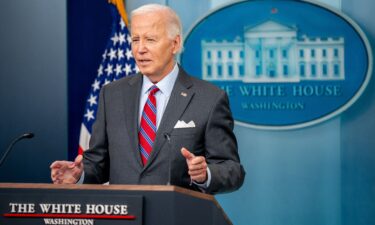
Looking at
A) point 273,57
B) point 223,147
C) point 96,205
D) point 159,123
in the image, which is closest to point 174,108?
point 159,123

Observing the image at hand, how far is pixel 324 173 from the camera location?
4.66 m

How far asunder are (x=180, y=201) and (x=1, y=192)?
534mm

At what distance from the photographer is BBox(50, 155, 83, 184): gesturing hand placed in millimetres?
2391

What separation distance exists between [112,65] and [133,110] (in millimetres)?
2068

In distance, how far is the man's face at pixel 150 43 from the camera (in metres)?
2.74

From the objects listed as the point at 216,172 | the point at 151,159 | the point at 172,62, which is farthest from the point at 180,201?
the point at 172,62

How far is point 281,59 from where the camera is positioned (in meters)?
4.72

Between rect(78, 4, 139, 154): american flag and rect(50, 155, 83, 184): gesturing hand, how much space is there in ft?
7.86

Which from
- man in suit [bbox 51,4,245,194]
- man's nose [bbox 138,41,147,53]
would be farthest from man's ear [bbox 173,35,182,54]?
man's nose [bbox 138,41,147,53]

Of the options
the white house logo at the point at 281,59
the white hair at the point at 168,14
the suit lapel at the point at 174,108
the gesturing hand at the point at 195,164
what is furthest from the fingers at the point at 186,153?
the white house logo at the point at 281,59

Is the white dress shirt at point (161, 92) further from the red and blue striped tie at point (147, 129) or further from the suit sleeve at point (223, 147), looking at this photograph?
the suit sleeve at point (223, 147)

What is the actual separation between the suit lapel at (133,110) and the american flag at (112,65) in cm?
187

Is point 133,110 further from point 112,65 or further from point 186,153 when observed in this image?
point 112,65

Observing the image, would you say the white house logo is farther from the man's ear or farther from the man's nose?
the man's nose
